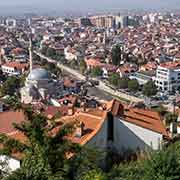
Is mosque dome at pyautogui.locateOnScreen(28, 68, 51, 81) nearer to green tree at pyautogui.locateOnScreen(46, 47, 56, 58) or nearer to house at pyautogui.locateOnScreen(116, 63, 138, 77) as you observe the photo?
house at pyautogui.locateOnScreen(116, 63, 138, 77)

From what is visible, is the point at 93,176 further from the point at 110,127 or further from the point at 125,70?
the point at 125,70

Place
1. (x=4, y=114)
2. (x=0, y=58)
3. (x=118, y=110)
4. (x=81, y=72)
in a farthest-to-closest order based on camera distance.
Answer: (x=0, y=58)
(x=81, y=72)
(x=4, y=114)
(x=118, y=110)

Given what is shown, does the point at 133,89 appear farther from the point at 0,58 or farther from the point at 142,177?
the point at 142,177

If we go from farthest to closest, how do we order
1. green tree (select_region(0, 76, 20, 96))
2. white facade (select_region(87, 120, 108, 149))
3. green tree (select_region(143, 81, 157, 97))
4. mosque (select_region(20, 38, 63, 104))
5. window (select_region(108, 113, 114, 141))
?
1. green tree (select_region(143, 81, 157, 97))
2. green tree (select_region(0, 76, 20, 96))
3. mosque (select_region(20, 38, 63, 104))
4. window (select_region(108, 113, 114, 141))
5. white facade (select_region(87, 120, 108, 149))

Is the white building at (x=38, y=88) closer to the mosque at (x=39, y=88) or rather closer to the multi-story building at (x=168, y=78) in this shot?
the mosque at (x=39, y=88)

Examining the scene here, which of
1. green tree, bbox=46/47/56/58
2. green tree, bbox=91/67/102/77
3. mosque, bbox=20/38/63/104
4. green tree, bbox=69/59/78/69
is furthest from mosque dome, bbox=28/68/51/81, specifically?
green tree, bbox=46/47/56/58

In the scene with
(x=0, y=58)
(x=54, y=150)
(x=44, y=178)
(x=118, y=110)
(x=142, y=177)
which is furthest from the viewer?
(x=0, y=58)

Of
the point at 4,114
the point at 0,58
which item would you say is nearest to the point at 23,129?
the point at 4,114

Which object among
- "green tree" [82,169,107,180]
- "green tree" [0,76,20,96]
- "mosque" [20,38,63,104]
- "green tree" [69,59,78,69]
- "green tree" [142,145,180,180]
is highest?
"green tree" [82,169,107,180]

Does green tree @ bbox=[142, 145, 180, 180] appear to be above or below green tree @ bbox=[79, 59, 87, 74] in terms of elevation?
above
